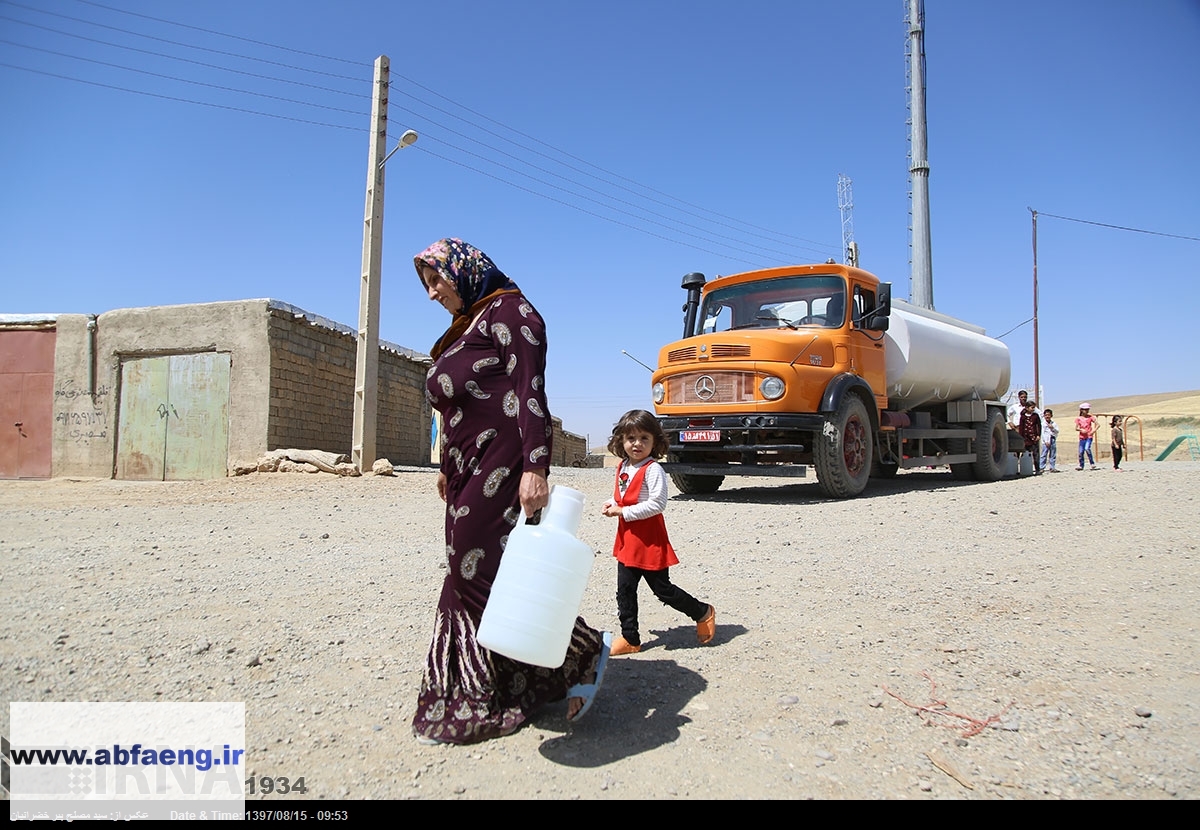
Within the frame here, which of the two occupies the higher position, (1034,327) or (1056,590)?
(1034,327)

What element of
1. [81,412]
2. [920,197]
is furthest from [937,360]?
[81,412]

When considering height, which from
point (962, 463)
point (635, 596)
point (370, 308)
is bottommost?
point (635, 596)

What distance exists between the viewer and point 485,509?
2.33 metres

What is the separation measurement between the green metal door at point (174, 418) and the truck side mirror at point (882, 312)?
981 centimetres

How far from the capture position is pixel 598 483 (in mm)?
11672

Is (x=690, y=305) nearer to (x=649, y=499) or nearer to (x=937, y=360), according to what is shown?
Result: (x=937, y=360)

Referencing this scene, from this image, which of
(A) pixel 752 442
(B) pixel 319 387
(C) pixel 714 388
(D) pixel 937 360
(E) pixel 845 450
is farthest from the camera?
(B) pixel 319 387

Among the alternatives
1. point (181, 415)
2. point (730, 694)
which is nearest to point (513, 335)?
point (730, 694)

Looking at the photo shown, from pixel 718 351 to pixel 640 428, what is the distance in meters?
5.63

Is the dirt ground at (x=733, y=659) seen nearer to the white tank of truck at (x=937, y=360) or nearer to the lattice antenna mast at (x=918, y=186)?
the white tank of truck at (x=937, y=360)

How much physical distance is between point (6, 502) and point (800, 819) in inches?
431

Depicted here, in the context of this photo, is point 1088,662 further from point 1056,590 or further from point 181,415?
point 181,415

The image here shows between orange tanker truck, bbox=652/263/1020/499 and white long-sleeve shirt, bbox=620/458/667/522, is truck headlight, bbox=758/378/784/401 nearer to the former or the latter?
orange tanker truck, bbox=652/263/1020/499

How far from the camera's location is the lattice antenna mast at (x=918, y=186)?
2145cm
